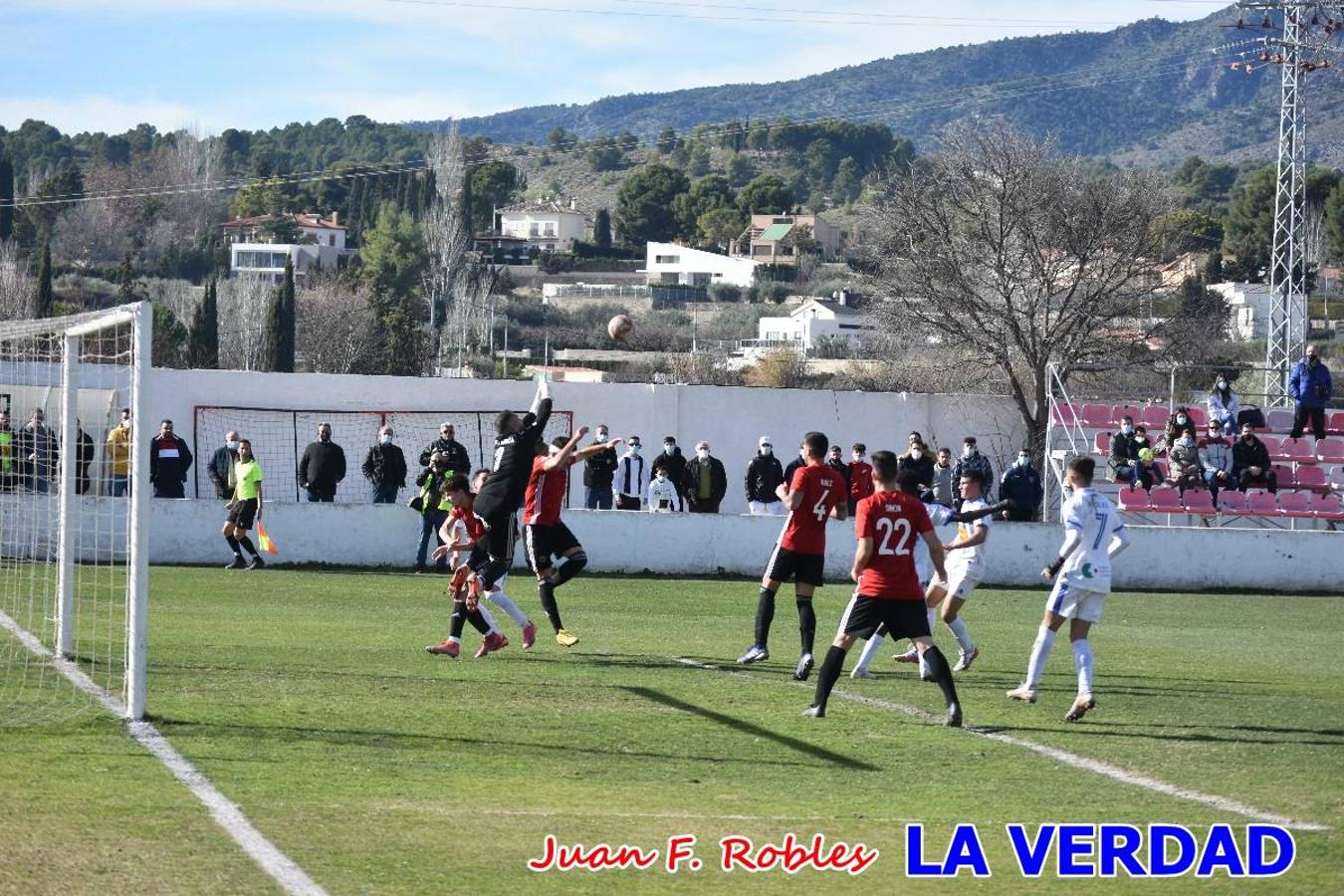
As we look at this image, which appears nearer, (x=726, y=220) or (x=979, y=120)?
(x=979, y=120)

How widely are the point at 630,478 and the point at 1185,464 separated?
10.1 m

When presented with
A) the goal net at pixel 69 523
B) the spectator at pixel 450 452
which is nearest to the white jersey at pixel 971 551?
the goal net at pixel 69 523

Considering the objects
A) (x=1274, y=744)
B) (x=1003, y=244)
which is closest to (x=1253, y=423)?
(x=1003, y=244)

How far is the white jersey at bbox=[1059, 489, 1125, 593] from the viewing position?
11914mm

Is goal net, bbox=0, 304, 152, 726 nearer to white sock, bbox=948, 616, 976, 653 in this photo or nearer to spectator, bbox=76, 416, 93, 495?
spectator, bbox=76, 416, 93, 495

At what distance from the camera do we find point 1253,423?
33.0 m

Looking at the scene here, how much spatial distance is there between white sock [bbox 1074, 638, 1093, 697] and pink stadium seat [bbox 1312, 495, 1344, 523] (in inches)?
786

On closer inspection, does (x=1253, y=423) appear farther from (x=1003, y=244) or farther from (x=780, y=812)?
(x=780, y=812)

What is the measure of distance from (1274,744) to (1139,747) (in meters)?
0.99

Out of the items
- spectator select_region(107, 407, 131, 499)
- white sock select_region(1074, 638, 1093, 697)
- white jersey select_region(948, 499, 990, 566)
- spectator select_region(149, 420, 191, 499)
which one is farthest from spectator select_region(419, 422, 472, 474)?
white sock select_region(1074, 638, 1093, 697)

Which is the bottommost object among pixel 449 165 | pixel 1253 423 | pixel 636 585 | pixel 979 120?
pixel 636 585

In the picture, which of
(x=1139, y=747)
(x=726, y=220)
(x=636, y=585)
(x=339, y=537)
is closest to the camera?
(x=1139, y=747)

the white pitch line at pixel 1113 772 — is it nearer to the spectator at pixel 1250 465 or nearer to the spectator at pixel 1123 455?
the spectator at pixel 1123 455

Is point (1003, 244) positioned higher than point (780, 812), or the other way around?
point (1003, 244)
